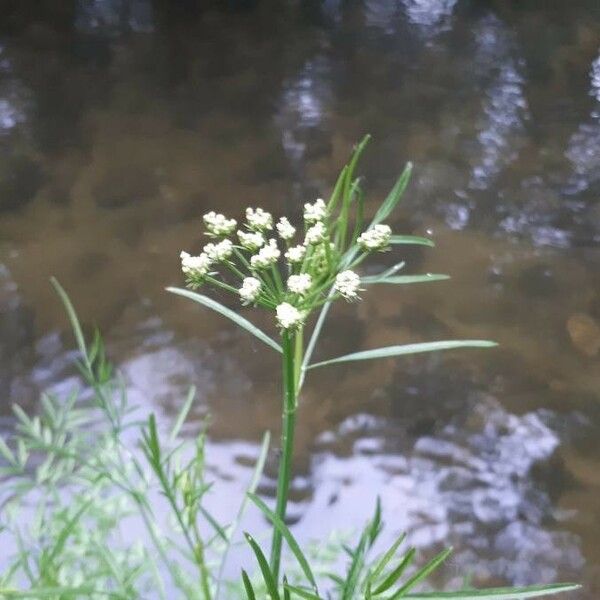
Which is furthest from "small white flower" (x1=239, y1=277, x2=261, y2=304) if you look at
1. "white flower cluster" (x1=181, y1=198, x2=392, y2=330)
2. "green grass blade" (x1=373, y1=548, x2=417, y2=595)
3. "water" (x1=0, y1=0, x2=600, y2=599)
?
"water" (x1=0, y1=0, x2=600, y2=599)

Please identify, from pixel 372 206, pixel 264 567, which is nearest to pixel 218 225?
pixel 264 567

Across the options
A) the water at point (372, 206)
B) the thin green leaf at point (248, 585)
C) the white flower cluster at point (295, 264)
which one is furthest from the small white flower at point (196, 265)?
the water at point (372, 206)

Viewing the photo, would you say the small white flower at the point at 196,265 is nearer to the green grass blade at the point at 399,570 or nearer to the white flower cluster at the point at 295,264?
the white flower cluster at the point at 295,264

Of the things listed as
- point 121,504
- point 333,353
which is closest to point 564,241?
point 333,353

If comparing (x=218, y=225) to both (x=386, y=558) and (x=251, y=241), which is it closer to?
(x=251, y=241)

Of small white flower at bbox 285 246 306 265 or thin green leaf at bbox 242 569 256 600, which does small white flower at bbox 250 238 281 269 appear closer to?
small white flower at bbox 285 246 306 265
